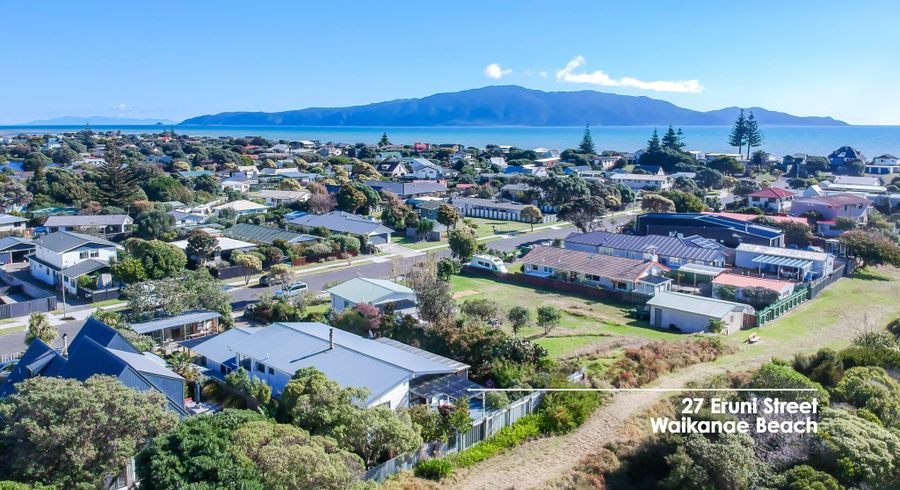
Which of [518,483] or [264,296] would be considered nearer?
[518,483]

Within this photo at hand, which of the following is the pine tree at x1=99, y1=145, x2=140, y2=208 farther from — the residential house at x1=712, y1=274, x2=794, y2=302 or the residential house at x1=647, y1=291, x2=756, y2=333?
the residential house at x1=712, y1=274, x2=794, y2=302

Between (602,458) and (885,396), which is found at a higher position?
(885,396)

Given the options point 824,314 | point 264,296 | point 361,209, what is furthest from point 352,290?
point 361,209

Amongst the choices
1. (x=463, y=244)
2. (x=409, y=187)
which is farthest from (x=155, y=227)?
(x=409, y=187)

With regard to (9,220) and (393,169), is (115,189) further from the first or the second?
(393,169)

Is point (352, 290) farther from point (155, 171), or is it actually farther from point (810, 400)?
point (155, 171)

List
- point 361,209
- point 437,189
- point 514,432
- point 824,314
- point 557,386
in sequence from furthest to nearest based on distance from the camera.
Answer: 1. point 437,189
2. point 361,209
3. point 824,314
4. point 557,386
5. point 514,432

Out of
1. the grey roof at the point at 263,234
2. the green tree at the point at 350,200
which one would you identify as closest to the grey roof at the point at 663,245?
the grey roof at the point at 263,234
